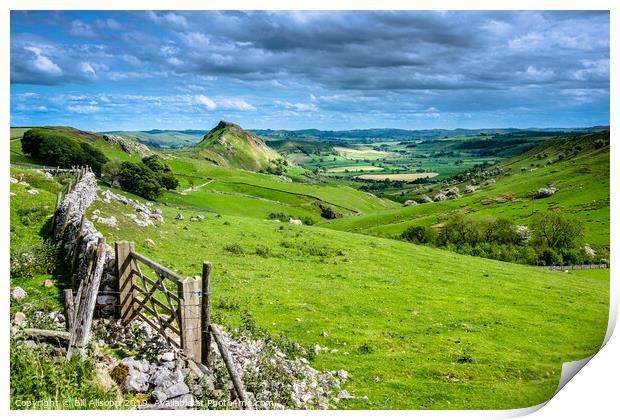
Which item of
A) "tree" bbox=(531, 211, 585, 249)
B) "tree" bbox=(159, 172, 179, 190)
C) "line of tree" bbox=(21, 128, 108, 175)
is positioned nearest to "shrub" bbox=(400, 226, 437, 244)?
"tree" bbox=(531, 211, 585, 249)

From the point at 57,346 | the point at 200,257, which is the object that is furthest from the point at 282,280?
the point at 57,346

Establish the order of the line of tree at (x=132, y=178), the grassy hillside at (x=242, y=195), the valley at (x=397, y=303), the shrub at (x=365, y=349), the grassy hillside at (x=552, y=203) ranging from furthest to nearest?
1. the grassy hillside at (x=242, y=195)
2. the line of tree at (x=132, y=178)
3. the grassy hillside at (x=552, y=203)
4. the shrub at (x=365, y=349)
5. the valley at (x=397, y=303)

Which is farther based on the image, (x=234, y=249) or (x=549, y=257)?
(x=549, y=257)

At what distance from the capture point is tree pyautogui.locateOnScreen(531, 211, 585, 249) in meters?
46.5

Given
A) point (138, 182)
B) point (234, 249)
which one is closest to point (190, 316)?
point (234, 249)

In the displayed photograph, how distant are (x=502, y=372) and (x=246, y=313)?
9.51m

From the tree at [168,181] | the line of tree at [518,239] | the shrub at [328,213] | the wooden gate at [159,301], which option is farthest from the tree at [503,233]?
the shrub at [328,213]

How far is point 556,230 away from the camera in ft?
174

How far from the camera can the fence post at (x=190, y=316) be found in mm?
12836

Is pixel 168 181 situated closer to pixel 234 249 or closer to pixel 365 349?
pixel 234 249

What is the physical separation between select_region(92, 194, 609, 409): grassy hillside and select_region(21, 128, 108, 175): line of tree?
637 inches

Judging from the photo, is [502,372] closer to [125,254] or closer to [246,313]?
[246,313]

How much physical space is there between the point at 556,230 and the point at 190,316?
50.6 m

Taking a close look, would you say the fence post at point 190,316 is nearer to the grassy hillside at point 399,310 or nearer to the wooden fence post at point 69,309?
the wooden fence post at point 69,309
